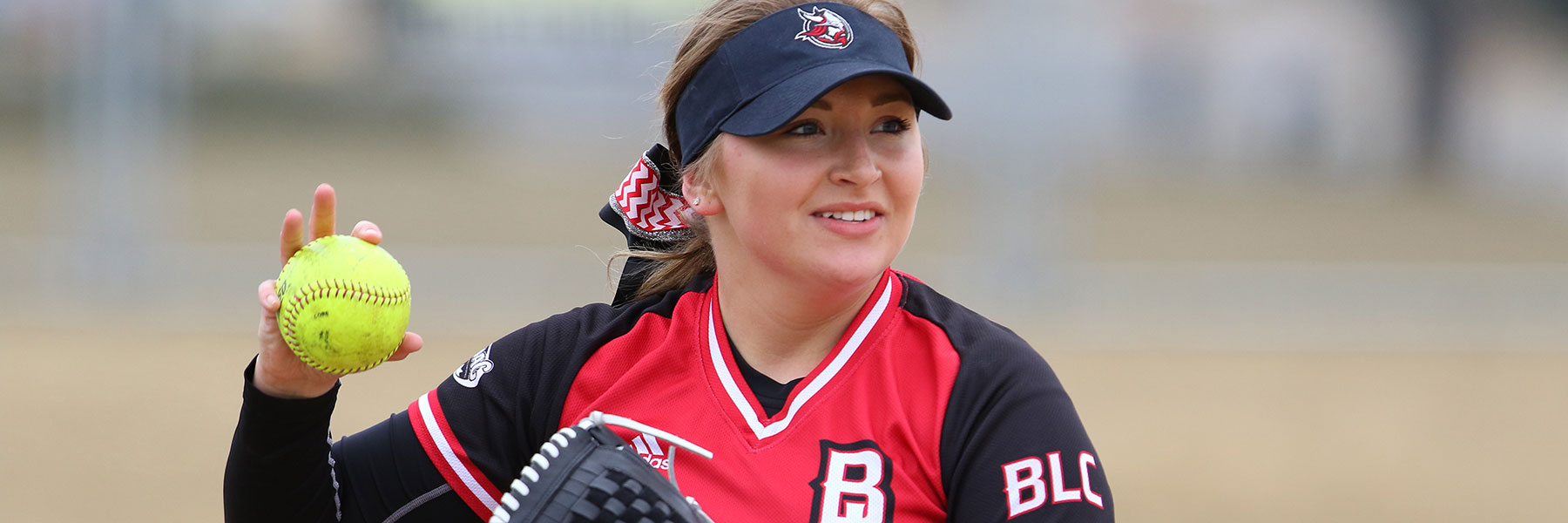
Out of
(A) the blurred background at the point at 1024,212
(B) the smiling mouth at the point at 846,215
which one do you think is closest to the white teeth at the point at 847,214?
(B) the smiling mouth at the point at 846,215

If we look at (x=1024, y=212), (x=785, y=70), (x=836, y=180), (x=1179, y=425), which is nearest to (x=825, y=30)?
(x=785, y=70)

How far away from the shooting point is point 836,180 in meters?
1.72

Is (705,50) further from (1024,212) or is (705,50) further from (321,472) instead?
(1024,212)

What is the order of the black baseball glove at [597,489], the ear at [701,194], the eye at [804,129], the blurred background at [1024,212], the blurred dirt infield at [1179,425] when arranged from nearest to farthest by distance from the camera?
the black baseball glove at [597,489]
the eye at [804,129]
the ear at [701,194]
the blurred dirt infield at [1179,425]
the blurred background at [1024,212]

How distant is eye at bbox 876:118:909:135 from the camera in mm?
1765

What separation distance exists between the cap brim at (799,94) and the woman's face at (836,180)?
0.07ft

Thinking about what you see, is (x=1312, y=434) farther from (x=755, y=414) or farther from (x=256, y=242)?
(x=256, y=242)

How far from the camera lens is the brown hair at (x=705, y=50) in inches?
71.7

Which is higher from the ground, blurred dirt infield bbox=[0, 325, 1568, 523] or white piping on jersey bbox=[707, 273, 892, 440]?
white piping on jersey bbox=[707, 273, 892, 440]

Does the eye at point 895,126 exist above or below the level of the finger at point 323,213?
above

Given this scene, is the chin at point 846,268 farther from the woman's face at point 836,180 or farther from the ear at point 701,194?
the ear at point 701,194

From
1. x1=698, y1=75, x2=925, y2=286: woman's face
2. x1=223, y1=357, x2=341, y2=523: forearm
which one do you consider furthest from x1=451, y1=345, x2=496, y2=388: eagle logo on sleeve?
x1=698, y1=75, x2=925, y2=286: woman's face

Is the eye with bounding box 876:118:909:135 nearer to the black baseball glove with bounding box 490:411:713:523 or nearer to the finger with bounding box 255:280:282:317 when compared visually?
the black baseball glove with bounding box 490:411:713:523

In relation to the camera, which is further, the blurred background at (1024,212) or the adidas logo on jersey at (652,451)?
the blurred background at (1024,212)
